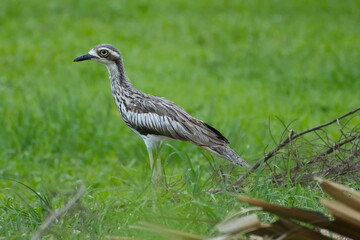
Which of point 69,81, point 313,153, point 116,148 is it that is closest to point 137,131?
point 313,153

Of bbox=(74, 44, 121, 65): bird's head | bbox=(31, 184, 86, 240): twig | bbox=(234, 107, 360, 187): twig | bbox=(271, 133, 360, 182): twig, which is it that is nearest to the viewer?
bbox=(31, 184, 86, 240): twig

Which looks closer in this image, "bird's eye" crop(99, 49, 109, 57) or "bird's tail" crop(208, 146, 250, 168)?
"bird's tail" crop(208, 146, 250, 168)

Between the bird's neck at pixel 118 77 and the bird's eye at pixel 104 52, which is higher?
the bird's eye at pixel 104 52

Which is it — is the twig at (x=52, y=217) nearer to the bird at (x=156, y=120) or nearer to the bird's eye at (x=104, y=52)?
the bird at (x=156, y=120)

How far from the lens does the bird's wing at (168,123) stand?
5766mm

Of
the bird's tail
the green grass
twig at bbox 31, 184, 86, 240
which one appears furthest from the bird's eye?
twig at bbox 31, 184, 86, 240

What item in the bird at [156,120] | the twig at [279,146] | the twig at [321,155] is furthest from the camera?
the bird at [156,120]

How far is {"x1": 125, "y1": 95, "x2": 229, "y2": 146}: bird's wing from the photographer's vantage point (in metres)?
5.77

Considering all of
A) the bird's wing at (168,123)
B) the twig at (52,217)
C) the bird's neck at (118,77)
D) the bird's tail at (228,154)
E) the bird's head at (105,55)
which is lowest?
the twig at (52,217)

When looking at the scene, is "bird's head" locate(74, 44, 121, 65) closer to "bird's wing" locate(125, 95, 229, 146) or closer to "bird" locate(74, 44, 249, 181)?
"bird" locate(74, 44, 249, 181)

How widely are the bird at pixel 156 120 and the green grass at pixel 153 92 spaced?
14 cm

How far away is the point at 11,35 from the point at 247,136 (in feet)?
19.6

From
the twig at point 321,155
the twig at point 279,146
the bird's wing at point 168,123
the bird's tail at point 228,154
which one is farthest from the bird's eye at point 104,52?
the twig at point 321,155

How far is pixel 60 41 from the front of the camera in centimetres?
1273
